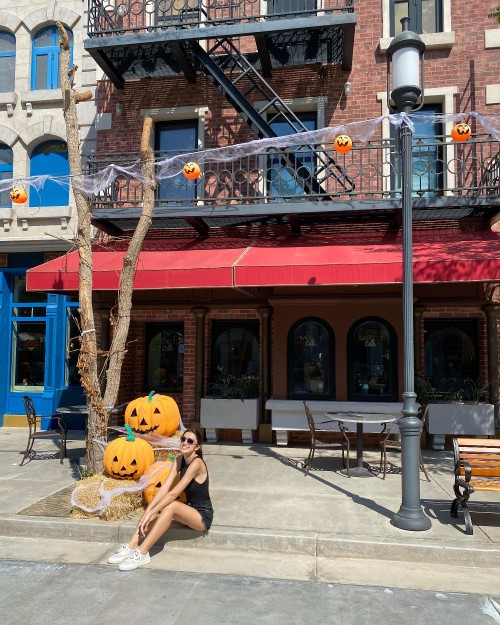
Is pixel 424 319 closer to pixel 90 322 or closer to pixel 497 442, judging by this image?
pixel 497 442

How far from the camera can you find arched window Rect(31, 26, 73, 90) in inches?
443

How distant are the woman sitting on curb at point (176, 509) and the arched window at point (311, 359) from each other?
4.68 metres

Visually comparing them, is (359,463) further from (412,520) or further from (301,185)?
(301,185)

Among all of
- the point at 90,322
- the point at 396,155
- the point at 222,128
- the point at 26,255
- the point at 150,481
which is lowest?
the point at 150,481

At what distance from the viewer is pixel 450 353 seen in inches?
369

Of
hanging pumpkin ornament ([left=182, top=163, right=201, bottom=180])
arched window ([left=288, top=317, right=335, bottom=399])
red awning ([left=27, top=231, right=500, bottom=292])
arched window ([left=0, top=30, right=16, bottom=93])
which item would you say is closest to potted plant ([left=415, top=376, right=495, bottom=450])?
arched window ([left=288, top=317, right=335, bottom=399])

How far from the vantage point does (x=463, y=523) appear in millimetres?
5250

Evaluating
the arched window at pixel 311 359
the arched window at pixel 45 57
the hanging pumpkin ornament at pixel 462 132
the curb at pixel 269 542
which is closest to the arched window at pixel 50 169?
the arched window at pixel 45 57

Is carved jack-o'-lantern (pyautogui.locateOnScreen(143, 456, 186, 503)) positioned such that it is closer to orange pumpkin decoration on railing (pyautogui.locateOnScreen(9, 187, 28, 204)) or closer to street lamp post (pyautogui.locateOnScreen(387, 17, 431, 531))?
street lamp post (pyautogui.locateOnScreen(387, 17, 431, 531))

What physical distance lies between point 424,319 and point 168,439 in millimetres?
5351

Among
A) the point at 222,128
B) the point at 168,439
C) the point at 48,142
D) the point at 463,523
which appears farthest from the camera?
the point at 48,142

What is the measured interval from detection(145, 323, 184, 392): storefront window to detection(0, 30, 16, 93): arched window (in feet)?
20.4

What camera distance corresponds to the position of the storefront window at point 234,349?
9.98m

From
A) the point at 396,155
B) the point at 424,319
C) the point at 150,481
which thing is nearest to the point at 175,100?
the point at 396,155
